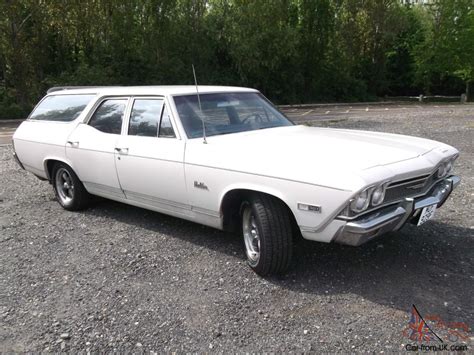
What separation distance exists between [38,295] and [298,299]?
214cm

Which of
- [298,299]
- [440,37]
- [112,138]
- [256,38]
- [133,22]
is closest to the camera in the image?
[298,299]

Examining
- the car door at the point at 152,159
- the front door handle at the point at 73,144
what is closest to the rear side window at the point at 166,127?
the car door at the point at 152,159

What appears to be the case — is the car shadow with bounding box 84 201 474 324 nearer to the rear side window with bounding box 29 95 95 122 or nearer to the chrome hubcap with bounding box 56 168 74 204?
the chrome hubcap with bounding box 56 168 74 204

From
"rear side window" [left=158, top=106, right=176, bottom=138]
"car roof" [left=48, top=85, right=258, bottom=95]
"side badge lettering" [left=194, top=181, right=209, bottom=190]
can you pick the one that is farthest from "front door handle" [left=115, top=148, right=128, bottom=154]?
"side badge lettering" [left=194, top=181, right=209, bottom=190]

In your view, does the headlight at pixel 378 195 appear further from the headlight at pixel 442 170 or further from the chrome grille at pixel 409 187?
the headlight at pixel 442 170

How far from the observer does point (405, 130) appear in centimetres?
1292

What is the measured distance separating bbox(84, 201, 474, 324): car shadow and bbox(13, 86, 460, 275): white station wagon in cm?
40

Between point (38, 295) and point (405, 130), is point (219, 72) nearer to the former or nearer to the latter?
point (405, 130)

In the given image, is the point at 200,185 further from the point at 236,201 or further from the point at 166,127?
the point at 166,127

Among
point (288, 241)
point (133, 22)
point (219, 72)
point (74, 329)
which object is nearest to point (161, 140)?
point (288, 241)

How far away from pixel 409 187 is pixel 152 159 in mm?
2398

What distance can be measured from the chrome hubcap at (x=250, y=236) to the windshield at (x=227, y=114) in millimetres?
937

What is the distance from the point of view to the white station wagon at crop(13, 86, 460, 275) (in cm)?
323

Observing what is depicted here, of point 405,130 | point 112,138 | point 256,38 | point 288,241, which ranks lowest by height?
point 405,130
